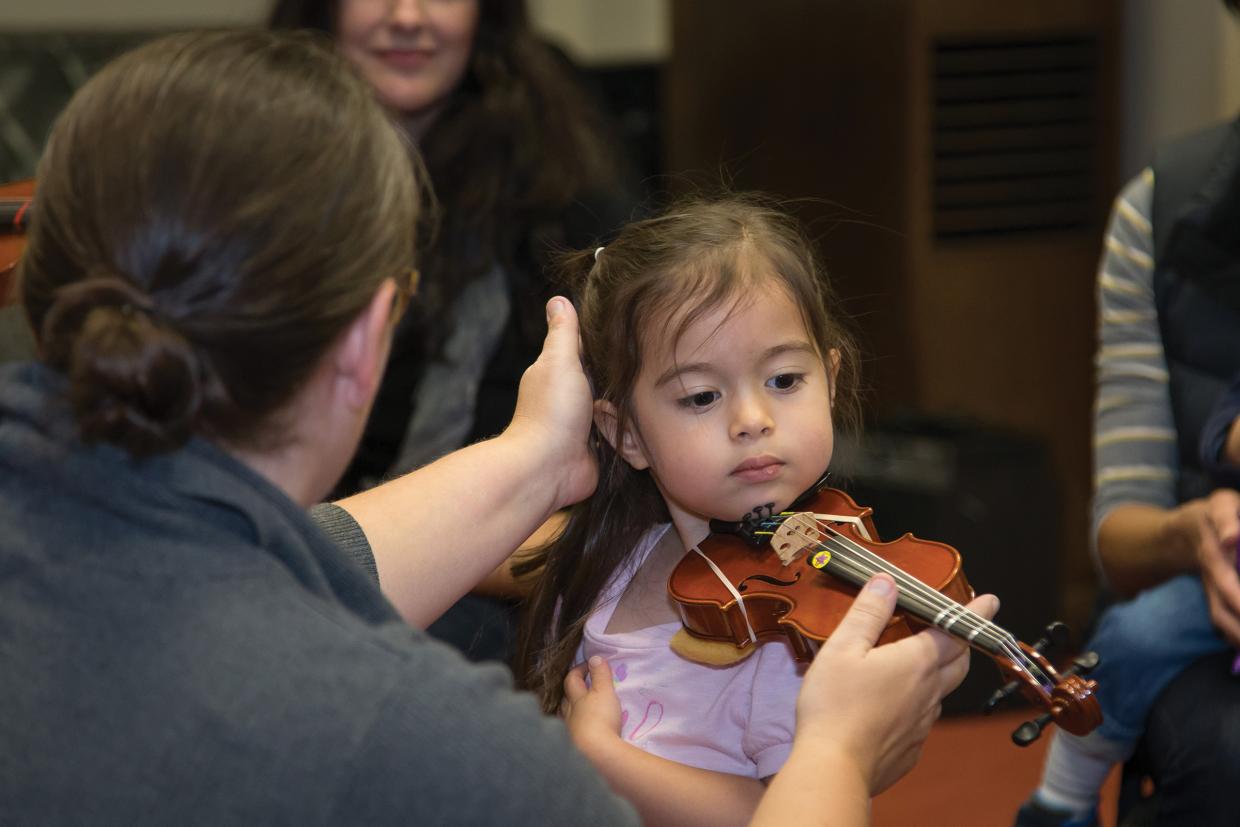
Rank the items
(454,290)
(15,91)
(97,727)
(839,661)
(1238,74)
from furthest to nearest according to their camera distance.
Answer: (1238,74)
(15,91)
(454,290)
(839,661)
(97,727)

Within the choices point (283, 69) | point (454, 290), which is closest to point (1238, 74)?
Answer: point (454, 290)

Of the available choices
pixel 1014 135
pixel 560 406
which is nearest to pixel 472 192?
pixel 560 406

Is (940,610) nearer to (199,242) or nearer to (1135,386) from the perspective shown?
(199,242)

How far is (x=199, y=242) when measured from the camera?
879mm

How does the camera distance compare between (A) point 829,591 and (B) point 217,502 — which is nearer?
(B) point 217,502

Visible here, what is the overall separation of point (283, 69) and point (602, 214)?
1151 millimetres

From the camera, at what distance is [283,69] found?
95cm

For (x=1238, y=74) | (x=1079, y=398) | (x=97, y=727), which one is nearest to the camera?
(x=97, y=727)

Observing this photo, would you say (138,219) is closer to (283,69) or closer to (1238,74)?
(283,69)

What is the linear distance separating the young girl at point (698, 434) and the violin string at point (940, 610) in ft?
0.34

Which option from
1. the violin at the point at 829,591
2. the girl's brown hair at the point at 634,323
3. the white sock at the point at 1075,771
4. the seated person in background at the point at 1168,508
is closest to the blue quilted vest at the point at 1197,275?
the seated person in background at the point at 1168,508

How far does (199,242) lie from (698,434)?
524mm

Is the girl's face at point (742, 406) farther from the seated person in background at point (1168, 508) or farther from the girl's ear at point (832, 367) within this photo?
the seated person in background at point (1168, 508)

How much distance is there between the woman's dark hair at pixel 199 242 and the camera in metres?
0.88
